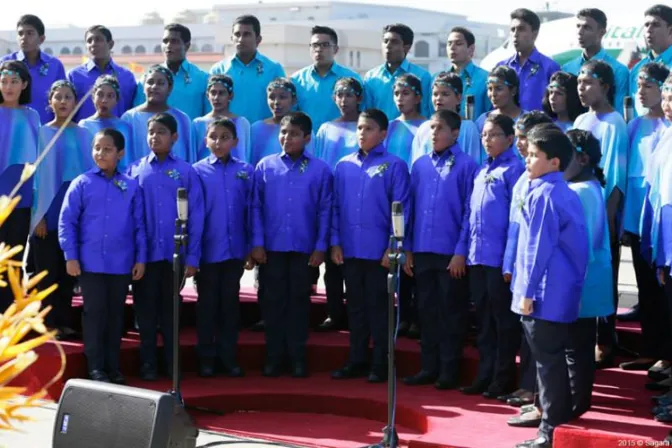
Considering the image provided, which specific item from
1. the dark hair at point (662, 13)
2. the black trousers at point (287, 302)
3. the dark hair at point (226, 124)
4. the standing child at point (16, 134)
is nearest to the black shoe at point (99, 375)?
the standing child at point (16, 134)

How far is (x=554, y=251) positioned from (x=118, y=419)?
2198mm

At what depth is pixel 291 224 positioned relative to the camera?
719 centimetres

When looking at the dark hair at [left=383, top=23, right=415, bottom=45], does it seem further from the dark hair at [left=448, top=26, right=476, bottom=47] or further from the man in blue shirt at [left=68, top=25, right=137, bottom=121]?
the man in blue shirt at [left=68, top=25, right=137, bottom=121]

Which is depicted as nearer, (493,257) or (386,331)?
(493,257)

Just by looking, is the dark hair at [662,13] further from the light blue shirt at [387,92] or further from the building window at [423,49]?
the building window at [423,49]

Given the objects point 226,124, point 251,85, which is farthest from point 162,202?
point 251,85

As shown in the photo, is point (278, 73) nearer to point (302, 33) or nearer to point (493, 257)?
point (493, 257)

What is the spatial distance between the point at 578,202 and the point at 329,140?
8.43 ft

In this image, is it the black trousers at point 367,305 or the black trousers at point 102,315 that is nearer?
the black trousers at point 102,315

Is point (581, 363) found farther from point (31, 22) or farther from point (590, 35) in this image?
point (31, 22)

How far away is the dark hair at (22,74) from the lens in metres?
7.41

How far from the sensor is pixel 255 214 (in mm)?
7246

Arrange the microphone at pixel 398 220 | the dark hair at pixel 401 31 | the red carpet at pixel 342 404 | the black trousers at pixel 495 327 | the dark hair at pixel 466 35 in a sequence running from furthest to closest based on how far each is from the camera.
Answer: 1. the dark hair at pixel 401 31
2. the dark hair at pixel 466 35
3. the black trousers at pixel 495 327
4. the red carpet at pixel 342 404
5. the microphone at pixel 398 220

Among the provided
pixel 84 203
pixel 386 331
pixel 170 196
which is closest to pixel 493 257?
pixel 386 331
